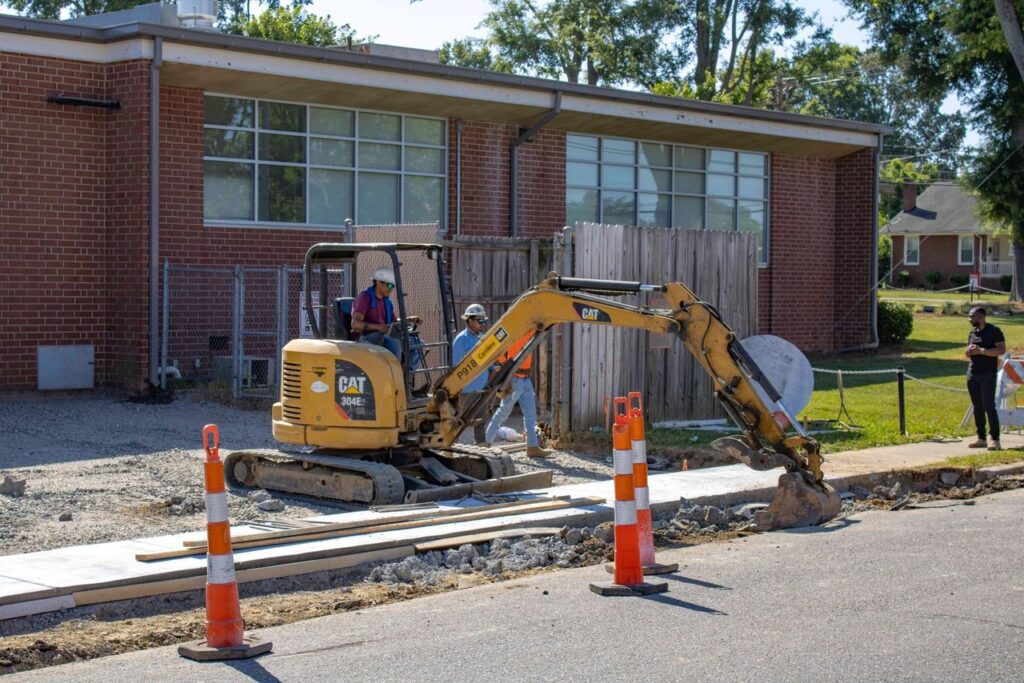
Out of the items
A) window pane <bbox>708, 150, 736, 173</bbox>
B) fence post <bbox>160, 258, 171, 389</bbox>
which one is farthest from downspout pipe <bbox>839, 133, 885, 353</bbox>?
fence post <bbox>160, 258, 171, 389</bbox>

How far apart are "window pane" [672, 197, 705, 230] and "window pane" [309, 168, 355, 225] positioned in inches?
319

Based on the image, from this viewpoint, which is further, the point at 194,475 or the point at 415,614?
the point at 194,475

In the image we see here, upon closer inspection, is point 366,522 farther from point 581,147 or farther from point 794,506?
point 581,147

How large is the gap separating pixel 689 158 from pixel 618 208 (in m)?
2.39

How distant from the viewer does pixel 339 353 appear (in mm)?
11891

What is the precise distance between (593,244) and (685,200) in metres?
12.1

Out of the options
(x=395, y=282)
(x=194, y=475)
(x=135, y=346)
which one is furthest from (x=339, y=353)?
(x=135, y=346)

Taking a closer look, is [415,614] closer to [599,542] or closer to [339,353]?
[599,542]

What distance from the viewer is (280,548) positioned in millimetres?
9664

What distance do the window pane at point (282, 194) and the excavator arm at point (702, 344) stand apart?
1045 centimetres

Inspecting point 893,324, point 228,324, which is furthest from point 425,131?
point 893,324

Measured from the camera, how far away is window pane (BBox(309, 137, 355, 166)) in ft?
73.1

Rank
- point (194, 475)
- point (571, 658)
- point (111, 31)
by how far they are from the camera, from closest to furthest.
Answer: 1. point (571, 658)
2. point (194, 475)
3. point (111, 31)

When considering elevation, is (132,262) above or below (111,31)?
below
